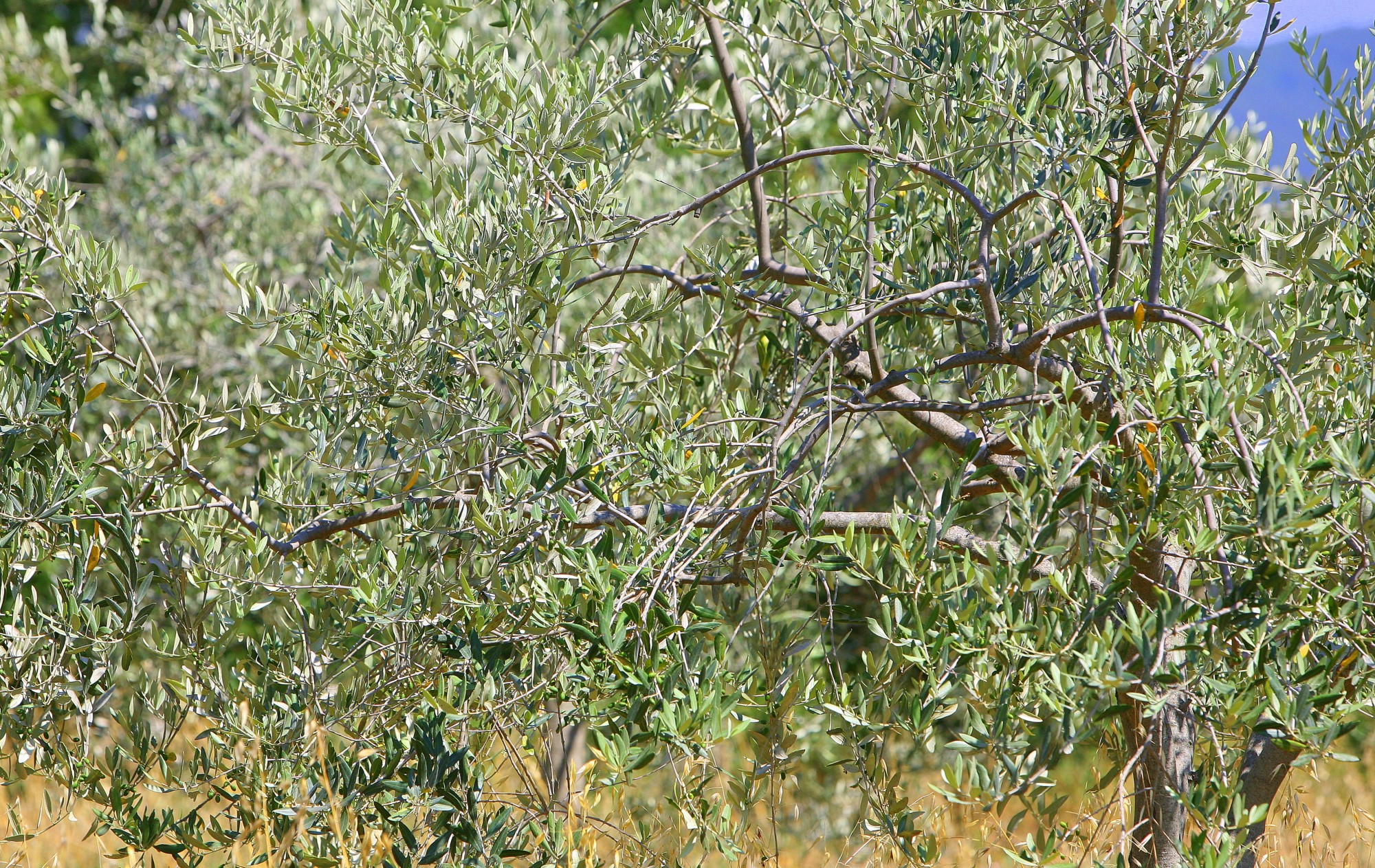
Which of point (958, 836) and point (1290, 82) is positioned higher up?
point (1290, 82)

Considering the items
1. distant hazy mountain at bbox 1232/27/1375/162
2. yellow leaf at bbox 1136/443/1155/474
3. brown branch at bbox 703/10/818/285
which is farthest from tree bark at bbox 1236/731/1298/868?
brown branch at bbox 703/10/818/285

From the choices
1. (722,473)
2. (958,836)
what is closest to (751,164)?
(722,473)

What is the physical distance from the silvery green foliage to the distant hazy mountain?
2.7 inches

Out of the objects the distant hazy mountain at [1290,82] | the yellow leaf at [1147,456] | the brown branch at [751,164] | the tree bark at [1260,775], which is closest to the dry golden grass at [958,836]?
the tree bark at [1260,775]

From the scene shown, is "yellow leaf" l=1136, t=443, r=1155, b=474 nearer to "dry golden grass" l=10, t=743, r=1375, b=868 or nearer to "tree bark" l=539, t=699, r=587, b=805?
"dry golden grass" l=10, t=743, r=1375, b=868

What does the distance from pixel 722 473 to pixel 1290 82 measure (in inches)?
63.7

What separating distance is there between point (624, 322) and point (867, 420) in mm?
3031

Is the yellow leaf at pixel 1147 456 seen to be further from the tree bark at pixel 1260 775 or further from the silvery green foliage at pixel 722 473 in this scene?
the tree bark at pixel 1260 775

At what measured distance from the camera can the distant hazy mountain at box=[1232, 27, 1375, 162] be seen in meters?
2.32

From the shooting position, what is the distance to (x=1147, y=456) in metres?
1.81

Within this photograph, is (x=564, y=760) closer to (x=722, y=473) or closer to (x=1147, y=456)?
(x=722, y=473)

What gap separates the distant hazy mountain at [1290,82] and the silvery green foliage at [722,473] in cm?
7

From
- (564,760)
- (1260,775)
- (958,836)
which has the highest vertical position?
(1260,775)

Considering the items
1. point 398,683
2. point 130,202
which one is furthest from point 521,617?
point 130,202
